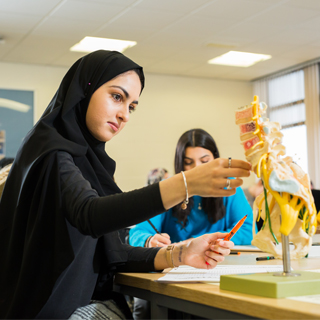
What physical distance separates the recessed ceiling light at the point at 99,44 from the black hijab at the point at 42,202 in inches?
164

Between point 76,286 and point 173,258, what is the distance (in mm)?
362

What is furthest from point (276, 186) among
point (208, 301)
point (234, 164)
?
point (208, 301)

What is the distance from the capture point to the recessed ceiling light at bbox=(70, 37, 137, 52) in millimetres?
5453

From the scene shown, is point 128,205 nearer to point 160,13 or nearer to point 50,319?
point 50,319

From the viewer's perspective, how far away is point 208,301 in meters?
1.08

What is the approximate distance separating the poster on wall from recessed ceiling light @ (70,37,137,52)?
3.66 feet

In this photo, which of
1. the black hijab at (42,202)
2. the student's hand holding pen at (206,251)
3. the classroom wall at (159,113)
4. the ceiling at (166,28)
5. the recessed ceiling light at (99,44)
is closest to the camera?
the black hijab at (42,202)

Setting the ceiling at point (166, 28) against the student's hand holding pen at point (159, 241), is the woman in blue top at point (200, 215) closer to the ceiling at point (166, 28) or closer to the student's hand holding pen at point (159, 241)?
the student's hand holding pen at point (159, 241)

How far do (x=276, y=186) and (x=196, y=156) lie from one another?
5.31 feet

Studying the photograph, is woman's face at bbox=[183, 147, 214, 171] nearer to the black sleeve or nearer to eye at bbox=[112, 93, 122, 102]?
eye at bbox=[112, 93, 122, 102]

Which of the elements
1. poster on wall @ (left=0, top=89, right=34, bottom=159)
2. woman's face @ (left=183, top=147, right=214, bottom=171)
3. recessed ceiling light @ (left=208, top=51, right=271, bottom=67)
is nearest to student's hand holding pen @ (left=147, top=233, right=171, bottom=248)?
woman's face @ (left=183, top=147, right=214, bottom=171)

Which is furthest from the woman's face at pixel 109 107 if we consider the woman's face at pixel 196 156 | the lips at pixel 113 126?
the woman's face at pixel 196 156

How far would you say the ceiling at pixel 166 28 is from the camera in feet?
14.5

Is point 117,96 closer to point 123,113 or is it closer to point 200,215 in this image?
point 123,113
